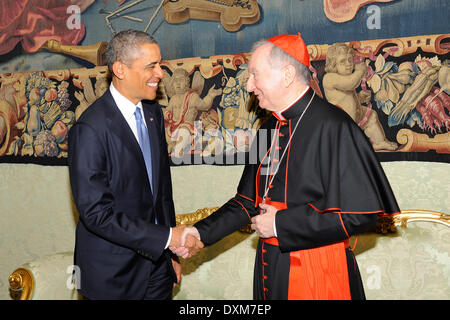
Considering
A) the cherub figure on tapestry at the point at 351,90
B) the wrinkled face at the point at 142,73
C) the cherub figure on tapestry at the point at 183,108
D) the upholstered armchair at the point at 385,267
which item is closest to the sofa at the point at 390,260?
the upholstered armchair at the point at 385,267

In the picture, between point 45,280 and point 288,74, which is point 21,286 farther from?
point 288,74

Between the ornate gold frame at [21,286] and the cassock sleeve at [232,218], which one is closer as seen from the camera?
the cassock sleeve at [232,218]

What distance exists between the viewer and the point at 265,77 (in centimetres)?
211

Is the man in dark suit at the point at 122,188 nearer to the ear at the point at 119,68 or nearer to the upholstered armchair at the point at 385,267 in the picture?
the ear at the point at 119,68

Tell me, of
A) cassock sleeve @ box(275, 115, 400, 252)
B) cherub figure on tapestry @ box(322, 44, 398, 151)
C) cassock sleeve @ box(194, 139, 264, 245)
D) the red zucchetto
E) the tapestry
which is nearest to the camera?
cassock sleeve @ box(275, 115, 400, 252)

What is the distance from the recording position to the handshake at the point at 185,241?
237 cm

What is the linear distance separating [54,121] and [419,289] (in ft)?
10.4

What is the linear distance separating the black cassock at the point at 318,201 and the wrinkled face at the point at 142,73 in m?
0.75

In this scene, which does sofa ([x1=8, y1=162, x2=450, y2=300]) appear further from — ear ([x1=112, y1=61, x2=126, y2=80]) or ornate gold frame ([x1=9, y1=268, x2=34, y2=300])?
ear ([x1=112, y1=61, x2=126, y2=80])

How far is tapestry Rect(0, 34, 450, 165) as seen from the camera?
9.29ft

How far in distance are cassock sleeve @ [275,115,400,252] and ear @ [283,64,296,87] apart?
276 millimetres

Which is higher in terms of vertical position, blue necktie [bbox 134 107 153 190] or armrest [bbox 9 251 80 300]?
blue necktie [bbox 134 107 153 190]

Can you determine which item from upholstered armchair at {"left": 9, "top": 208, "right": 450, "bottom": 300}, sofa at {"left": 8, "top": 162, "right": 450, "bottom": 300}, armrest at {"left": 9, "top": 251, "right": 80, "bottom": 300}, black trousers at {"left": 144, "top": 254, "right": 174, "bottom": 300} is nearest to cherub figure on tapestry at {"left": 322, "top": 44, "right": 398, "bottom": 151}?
sofa at {"left": 8, "top": 162, "right": 450, "bottom": 300}

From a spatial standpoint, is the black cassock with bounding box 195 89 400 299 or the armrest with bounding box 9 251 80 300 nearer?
the black cassock with bounding box 195 89 400 299
